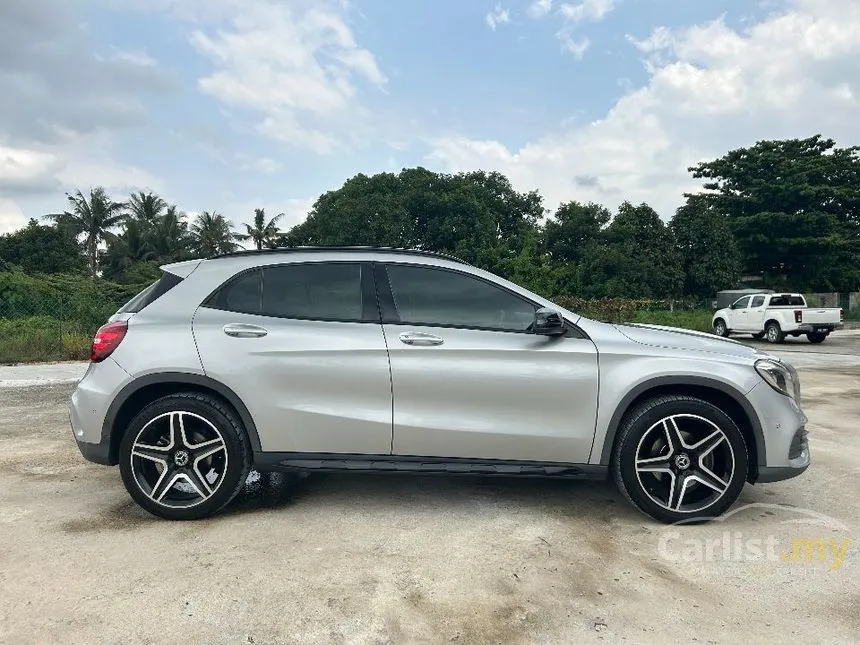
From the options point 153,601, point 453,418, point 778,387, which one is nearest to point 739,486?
point 778,387

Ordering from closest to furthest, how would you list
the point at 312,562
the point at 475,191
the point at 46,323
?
the point at 312,562
the point at 46,323
the point at 475,191

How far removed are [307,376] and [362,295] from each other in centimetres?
58

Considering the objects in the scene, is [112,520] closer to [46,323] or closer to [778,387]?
[778,387]

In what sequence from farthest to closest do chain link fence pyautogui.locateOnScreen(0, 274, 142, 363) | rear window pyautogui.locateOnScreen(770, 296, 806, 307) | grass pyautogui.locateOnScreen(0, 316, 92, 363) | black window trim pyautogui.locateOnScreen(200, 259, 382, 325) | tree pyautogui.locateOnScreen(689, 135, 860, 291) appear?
tree pyautogui.locateOnScreen(689, 135, 860, 291), rear window pyautogui.locateOnScreen(770, 296, 806, 307), chain link fence pyautogui.locateOnScreen(0, 274, 142, 363), grass pyautogui.locateOnScreen(0, 316, 92, 363), black window trim pyautogui.locateOnScreen(200, 259, 382, 325)

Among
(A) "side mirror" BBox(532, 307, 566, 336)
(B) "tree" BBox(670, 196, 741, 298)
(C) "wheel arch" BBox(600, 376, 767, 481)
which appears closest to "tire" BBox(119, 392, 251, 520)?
(A) "side mirror" BBox(532, 307, 566, 336)

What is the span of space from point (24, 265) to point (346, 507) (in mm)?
43786

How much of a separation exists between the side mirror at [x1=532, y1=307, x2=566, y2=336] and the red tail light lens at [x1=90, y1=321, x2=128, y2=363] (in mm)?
2405

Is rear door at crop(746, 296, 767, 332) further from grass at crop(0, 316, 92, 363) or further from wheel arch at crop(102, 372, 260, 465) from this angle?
wheel arch at crop(102, 372, 260, 465)

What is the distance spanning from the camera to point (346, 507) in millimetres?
3691

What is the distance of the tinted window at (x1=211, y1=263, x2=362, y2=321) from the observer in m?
3.57

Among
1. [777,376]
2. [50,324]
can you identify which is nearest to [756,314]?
[777,376]

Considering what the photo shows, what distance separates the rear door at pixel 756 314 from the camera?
1877 cm

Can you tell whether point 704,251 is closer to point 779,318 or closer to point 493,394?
point 779,318

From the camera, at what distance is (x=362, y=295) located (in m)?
3.59
